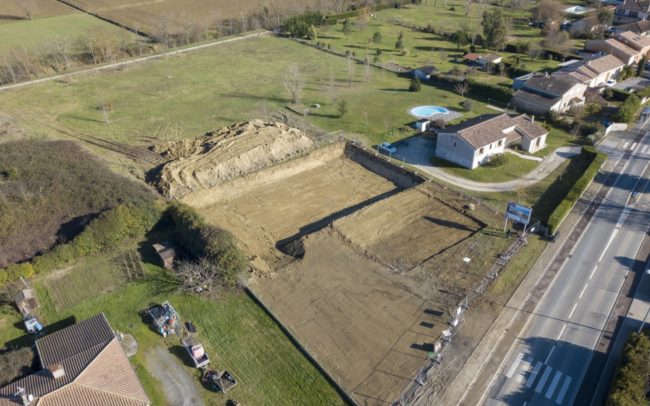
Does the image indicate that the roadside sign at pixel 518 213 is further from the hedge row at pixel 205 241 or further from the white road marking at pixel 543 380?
the hedge row at pixel 205 241

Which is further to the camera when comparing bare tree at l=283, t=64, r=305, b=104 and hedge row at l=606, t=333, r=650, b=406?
bare tree at l=283, t=64, r=305, b=104

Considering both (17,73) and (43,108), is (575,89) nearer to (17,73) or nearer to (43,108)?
(43,108)

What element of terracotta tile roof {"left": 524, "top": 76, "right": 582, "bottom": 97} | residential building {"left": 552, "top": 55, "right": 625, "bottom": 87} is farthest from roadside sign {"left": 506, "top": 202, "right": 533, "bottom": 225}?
residential building {"left": 552, "top": 55, "right": 625, "bottom": 87}

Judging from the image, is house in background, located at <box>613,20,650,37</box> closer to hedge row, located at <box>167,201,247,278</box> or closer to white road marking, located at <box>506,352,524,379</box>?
white road marking, located at <box>506,352,524,379</box>

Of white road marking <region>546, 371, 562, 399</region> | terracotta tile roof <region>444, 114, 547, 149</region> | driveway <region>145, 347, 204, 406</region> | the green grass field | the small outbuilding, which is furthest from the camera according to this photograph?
the green grass field

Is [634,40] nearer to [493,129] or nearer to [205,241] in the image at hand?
[493,129]

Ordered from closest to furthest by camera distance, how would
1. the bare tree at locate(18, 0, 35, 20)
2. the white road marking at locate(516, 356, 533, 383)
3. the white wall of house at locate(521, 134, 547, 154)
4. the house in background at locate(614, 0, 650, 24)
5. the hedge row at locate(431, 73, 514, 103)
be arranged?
the white road marking at locate(516, 356, 533, 383), the white wall of house at locate(521, 134, 547, 154), the hedge row at locate(431, 73, 514, 103), the house in background at locate(614, 0, 650, 24), the bare tree at locate(18, 0, 35, 20)

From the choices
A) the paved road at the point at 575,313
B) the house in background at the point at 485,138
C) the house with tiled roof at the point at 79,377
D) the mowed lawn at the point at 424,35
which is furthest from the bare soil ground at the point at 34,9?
the paved road at the point at 575,313

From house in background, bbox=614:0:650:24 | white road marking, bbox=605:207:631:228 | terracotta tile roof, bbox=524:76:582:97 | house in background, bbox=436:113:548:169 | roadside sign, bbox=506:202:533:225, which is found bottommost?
white road marking, bbox=605:207:631:228
